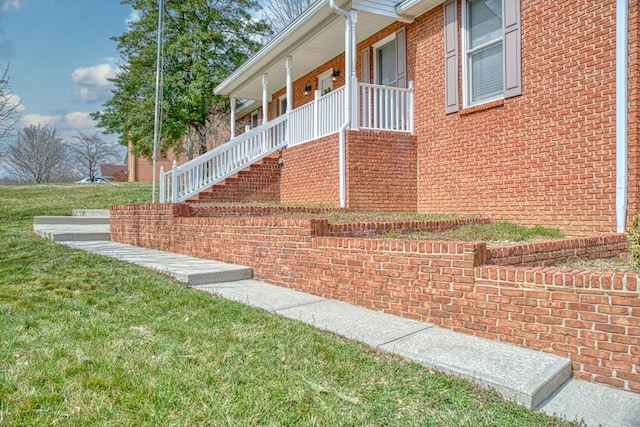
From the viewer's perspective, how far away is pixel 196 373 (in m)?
2.62

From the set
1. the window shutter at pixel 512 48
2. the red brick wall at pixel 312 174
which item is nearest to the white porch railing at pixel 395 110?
the red brick wall at pixel 312 174

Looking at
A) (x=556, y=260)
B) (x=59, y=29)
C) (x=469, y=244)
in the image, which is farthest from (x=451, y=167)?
(x=59, y=29)

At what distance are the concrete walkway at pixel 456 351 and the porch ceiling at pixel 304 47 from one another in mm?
6062

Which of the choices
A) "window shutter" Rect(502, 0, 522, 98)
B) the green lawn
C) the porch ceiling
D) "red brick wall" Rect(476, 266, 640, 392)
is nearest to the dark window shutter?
"window shutter" Rect(502, 0, 522, 98)

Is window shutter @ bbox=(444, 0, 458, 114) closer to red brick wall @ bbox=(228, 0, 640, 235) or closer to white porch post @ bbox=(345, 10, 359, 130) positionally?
red brick wall @ bbox=(228, 0, 640, 235)

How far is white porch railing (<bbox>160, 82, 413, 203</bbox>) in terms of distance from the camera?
344 inches

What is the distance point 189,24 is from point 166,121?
15.9 ft

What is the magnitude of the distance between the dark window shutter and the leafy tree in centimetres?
1365

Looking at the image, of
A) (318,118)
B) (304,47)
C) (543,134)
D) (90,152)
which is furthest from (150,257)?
(90,152)

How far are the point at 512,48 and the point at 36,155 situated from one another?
1534 inches

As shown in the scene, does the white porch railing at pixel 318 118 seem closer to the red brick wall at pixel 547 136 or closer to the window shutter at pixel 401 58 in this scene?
the window shutter at pixel 401 58

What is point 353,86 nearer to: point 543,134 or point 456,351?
point 543,134

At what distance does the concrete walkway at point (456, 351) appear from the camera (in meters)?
2.46

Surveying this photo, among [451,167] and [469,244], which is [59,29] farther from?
[469,244]
